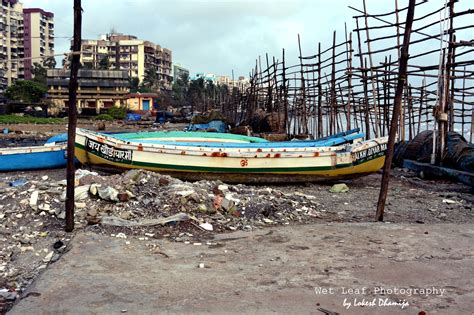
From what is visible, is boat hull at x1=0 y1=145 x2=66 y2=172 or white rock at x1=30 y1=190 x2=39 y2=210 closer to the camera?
white rock at x1=30 y1=190 x2=39 y2=210

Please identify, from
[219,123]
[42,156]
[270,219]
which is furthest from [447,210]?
[219,123]

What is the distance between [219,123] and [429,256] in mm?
19924

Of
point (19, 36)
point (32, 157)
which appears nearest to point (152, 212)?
point (32, 157)

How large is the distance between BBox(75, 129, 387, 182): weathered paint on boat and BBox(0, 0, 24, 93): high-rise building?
220ft

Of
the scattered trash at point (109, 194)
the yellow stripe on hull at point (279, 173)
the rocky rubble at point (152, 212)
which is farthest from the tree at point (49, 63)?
the scattered trash at point (109, 194)

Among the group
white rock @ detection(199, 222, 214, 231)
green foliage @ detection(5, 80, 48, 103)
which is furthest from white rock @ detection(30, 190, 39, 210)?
green foliage @ detection(5, 80, 48, 103)

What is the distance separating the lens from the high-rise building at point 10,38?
69756 mm

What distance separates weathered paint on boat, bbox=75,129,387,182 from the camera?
912 centimetres

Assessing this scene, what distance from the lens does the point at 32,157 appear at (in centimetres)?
1148

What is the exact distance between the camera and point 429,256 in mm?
4578

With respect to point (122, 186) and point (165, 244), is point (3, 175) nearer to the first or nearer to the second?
point (122, 186)

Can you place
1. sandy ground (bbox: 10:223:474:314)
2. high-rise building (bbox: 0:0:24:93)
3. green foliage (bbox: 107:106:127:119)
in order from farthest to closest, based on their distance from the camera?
high-rise building (bbox: 0:0:24:93) < green foliage (bbox: 107:106:127:119) < sandy ground (bbox: 10:223:474:314)

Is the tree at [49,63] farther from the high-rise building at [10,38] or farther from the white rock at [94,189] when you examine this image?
the white rock at [94,189]

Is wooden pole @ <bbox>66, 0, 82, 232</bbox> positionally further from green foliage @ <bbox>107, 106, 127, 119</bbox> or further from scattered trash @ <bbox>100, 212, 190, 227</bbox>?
green foliage @ <bbox>107, 106, 127, 119</bbox>
